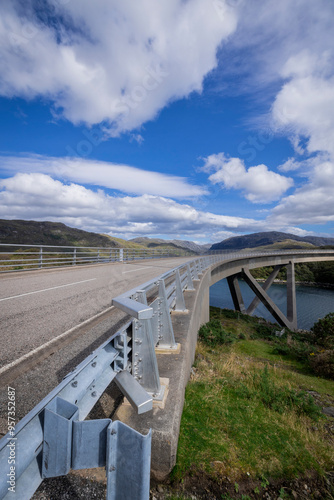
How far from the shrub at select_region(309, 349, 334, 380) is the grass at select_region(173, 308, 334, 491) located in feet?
13.8

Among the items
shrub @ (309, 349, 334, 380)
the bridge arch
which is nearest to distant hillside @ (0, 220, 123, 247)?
the bridge arch

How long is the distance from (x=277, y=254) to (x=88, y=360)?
52243 millimetres

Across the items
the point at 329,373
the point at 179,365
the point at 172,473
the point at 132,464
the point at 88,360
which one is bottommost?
the point at 329,373

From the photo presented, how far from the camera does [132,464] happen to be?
3.94 feet

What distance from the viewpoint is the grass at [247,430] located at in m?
2.92

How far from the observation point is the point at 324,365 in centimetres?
884

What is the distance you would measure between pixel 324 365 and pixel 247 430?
6848mm

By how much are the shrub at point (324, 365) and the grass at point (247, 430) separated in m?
4.19

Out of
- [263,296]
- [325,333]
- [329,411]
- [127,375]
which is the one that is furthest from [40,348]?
[263,296]

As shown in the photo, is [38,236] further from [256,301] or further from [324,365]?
[324,365]

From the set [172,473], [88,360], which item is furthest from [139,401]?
[172,473]

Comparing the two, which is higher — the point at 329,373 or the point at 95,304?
the point at 95,304

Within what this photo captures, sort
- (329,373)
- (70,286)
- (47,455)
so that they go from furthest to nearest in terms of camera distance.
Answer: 1. (70,286)
2. (329,373)
3. (47,455)

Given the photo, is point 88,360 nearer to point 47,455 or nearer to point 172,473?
point 47,455
